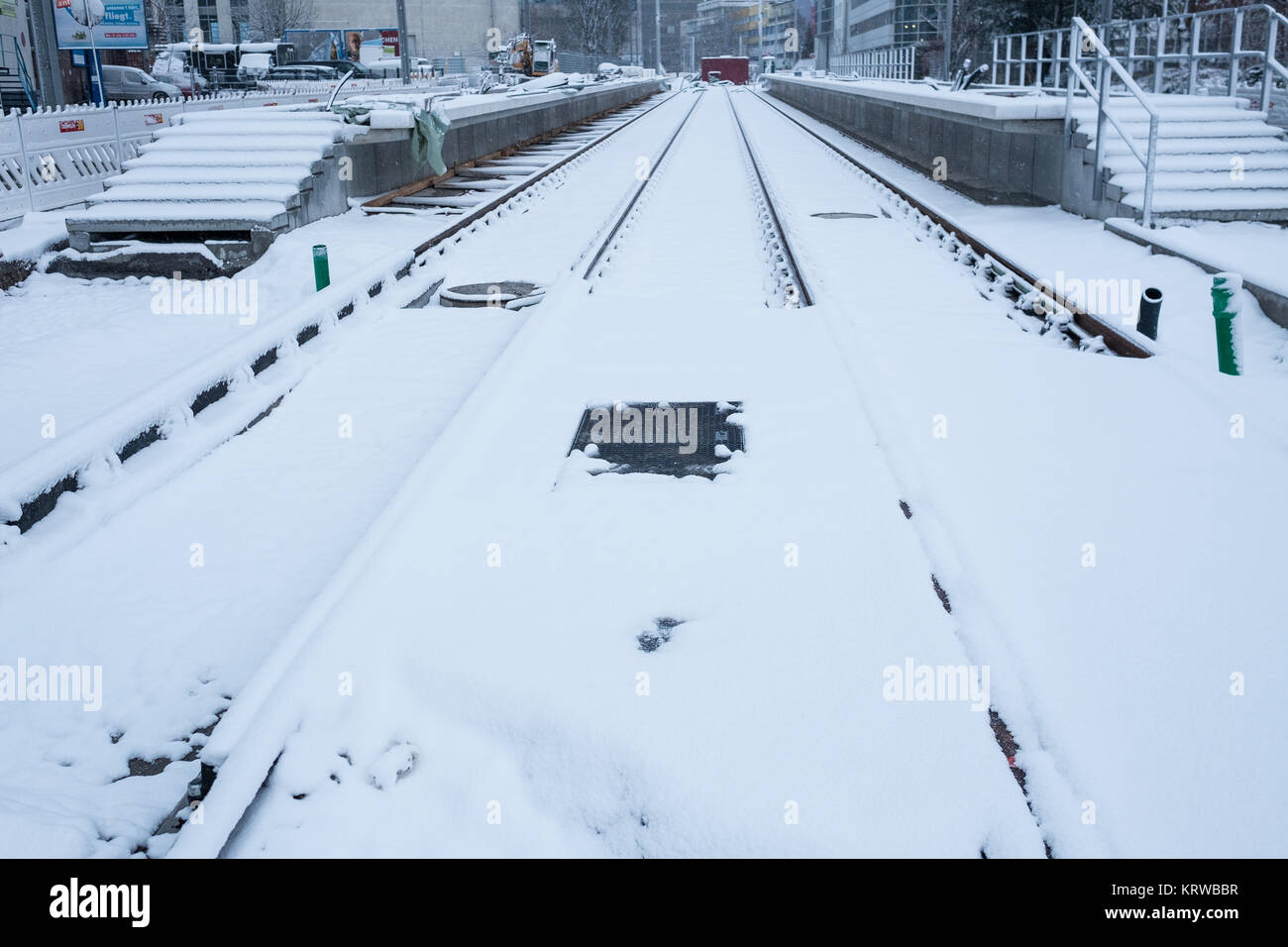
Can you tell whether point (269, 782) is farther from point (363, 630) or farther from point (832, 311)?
point (832, 311)

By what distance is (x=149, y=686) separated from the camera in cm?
377

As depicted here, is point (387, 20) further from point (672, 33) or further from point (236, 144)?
point (236, 144)

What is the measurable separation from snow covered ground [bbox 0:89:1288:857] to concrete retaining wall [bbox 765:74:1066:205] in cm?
810

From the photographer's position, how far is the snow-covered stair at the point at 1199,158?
12156mm

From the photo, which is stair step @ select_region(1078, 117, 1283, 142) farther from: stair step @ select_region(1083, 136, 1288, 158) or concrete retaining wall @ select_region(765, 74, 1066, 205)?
concrete retaining wall @ select_region(765, 74, 1066, 205)

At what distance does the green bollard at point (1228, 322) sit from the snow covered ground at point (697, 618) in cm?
17

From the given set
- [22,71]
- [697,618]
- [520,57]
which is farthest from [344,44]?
[697,618]

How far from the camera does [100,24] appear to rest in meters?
33.3

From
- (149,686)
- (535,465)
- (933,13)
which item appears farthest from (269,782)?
(933,13)

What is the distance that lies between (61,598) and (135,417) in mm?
1752

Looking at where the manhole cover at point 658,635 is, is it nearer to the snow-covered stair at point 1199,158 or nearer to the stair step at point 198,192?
the stair step at point 198,192

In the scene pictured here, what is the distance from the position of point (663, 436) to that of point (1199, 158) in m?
10.2

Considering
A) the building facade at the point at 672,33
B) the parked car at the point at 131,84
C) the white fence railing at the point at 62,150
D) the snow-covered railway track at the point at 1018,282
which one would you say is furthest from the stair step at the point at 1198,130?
the building facade at the point at 672,33

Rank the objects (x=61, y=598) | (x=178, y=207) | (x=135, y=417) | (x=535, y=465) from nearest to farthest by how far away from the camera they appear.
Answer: (x=61, y=598), (x=535, y=465), (x=135, y=417), (x=178, y=207)
